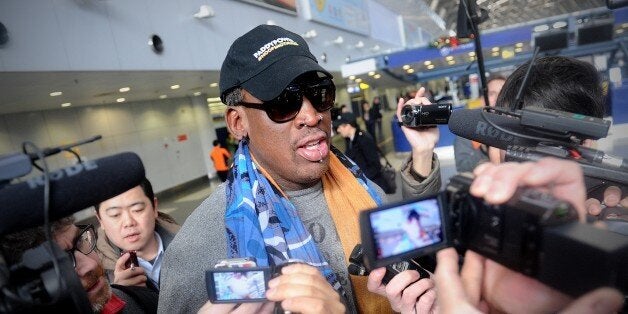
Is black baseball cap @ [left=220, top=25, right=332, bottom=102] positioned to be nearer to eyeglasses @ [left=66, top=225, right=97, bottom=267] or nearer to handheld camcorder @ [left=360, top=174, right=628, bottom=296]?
handheld camcorder @ [left=360, top=174, right=628, bottom=296]

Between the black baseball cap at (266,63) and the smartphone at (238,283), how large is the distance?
594mm

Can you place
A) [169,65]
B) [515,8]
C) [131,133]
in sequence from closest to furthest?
1. [169,65]
2. [131,133]
3. [515,8]

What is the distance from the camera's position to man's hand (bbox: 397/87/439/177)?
1395mm

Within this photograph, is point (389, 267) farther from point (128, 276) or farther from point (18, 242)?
point (128, 276)

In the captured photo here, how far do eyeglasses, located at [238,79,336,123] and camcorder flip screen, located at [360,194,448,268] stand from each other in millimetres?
637

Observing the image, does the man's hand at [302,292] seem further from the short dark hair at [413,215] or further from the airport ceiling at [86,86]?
the airport ceiling at [86,86]

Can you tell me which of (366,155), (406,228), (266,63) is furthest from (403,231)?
(366,155)

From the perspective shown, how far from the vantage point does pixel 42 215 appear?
54cm

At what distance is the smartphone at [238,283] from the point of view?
0.73 metres

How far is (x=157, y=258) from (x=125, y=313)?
1.96 ft

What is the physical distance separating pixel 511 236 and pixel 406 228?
0.61 ft

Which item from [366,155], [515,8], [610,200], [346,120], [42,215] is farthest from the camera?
[515,8]

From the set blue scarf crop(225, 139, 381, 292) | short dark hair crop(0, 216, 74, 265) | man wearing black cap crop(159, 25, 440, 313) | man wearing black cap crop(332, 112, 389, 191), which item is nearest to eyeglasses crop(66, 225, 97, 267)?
short dark hair crop(0, 216, 74, 265)

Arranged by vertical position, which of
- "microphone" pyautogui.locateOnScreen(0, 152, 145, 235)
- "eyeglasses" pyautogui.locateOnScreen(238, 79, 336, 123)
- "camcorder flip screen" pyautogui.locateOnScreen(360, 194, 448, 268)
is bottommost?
"camcorder flip screen" pyautogui.locateOnScreen(360, 194, 448, 268)
